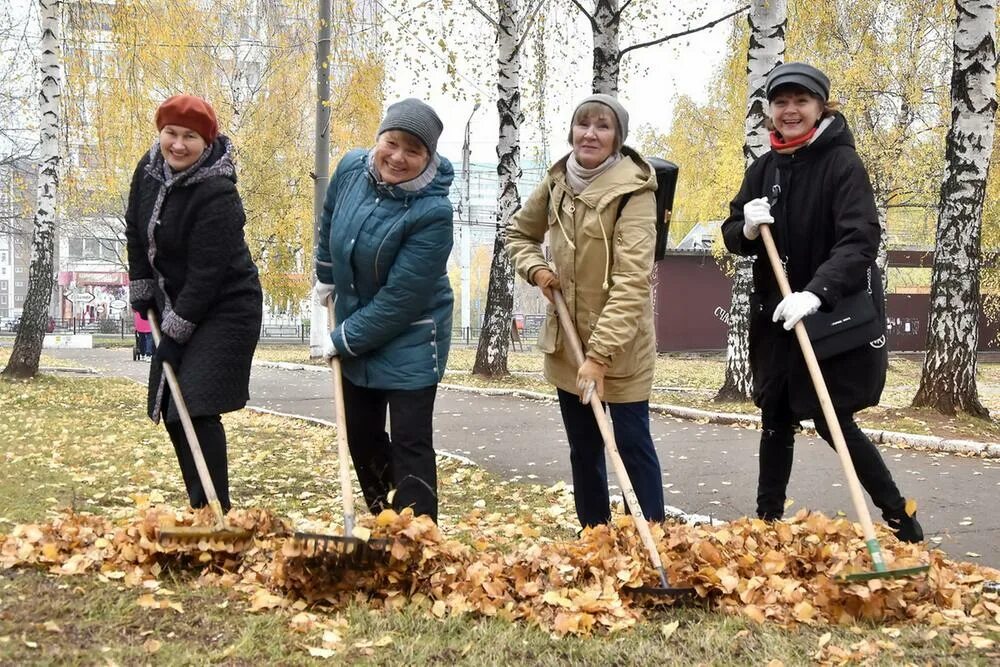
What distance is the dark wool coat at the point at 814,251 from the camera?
12.9ft

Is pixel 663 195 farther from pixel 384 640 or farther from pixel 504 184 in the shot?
pixel 504 184

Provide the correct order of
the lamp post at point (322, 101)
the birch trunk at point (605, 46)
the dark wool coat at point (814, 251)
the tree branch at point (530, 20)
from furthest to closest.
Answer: the lamp post at point (322, 101)
the tree branch at point (530, 20)
the birch trunk at point (605, 46)
the dark wool coat at point (814, 251)

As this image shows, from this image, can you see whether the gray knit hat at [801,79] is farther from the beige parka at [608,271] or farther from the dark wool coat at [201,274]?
the dark wool coat at [201,274]

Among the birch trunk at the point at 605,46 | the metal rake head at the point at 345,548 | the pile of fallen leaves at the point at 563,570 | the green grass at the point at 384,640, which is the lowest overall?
the green grass at the point at 384,640

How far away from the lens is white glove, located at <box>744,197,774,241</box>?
4.09 m

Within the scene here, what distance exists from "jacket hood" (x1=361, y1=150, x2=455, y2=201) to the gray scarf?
49cm

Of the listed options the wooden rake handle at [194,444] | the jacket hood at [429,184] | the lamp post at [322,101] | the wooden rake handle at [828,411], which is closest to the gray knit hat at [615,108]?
the jacket hood at [429,184]

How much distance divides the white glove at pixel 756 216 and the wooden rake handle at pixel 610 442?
32.0 inches

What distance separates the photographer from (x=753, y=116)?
36.6 ft

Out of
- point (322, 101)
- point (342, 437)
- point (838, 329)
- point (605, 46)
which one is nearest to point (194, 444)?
point (342, 437)

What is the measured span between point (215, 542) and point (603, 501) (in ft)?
5.33

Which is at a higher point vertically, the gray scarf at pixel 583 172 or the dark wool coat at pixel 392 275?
the gray scarf at pixel 583 172

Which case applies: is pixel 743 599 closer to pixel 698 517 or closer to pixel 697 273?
pixel 698 517

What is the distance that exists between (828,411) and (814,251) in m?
0.72
